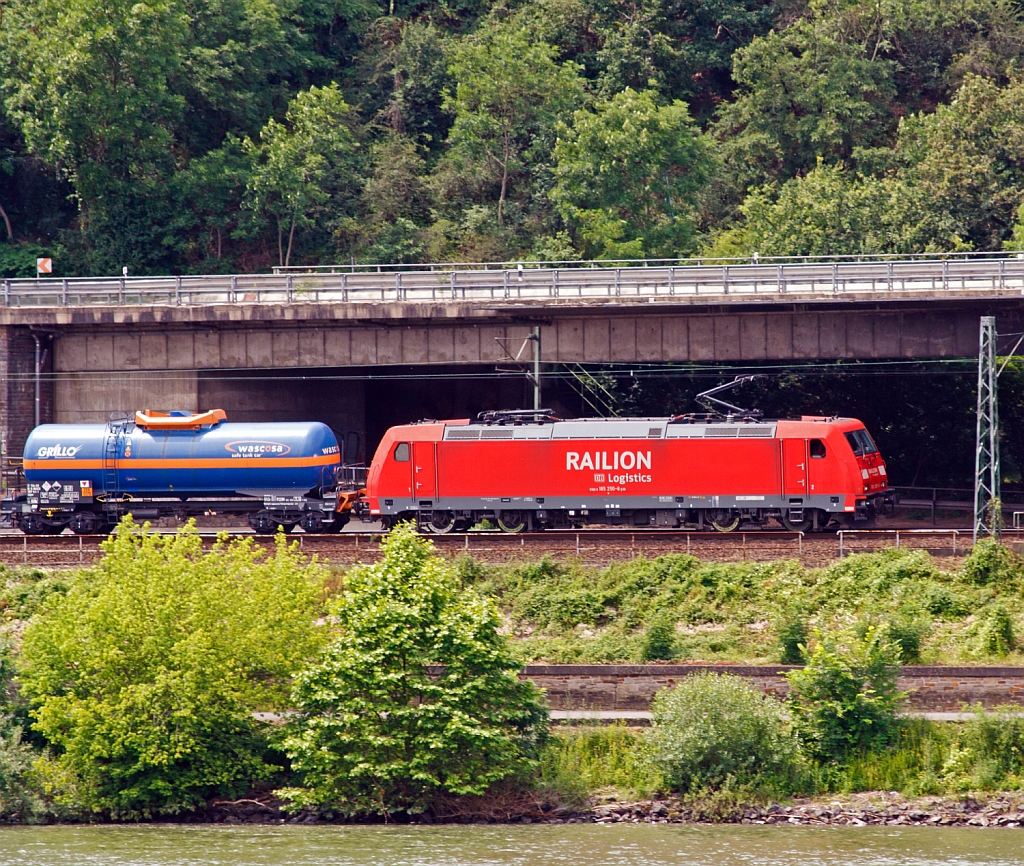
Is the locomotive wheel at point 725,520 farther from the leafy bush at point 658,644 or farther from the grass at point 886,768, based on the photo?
the grass at point 886,768


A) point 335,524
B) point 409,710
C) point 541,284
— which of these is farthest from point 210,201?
point 409,710

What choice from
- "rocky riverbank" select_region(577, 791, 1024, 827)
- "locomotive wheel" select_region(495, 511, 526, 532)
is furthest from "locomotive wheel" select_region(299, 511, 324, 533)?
"rocky riverbank" select_region(577, 791, 1024, 827)

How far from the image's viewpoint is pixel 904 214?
6631 centimetres

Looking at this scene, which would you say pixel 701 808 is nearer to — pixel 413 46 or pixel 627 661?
pixel 627 661

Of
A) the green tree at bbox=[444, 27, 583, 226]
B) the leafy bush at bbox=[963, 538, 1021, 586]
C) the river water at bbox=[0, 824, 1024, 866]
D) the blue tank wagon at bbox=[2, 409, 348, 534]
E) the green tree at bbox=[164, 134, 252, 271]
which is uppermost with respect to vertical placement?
the green tree at bbox=[444, 27, 583, 226]

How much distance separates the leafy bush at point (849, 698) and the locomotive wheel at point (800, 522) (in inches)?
429

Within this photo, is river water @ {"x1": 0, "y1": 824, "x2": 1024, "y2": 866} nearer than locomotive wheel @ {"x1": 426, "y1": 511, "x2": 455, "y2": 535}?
Yes

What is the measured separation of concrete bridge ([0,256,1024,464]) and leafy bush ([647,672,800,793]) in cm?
2057

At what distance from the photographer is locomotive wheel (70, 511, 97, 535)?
43062mm

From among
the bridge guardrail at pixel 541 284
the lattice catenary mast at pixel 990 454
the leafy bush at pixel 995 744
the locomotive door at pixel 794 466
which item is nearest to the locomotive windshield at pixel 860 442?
the locomotive door at pixel 794 466

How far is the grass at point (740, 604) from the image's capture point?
33.1 meters

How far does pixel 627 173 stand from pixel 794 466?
31.1 meters

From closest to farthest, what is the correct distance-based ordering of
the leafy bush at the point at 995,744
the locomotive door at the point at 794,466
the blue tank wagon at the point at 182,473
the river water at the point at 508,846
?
1. the river water at the point at 508,846
2. the leafy bush at the point at 995,744
3. the locomotive door at the point at 794,466
4. the blue tank wagon at the point at 182,473

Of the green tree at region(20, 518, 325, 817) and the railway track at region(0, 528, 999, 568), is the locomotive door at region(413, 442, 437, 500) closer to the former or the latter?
the railway track at region(0, 528, 999, 568)
